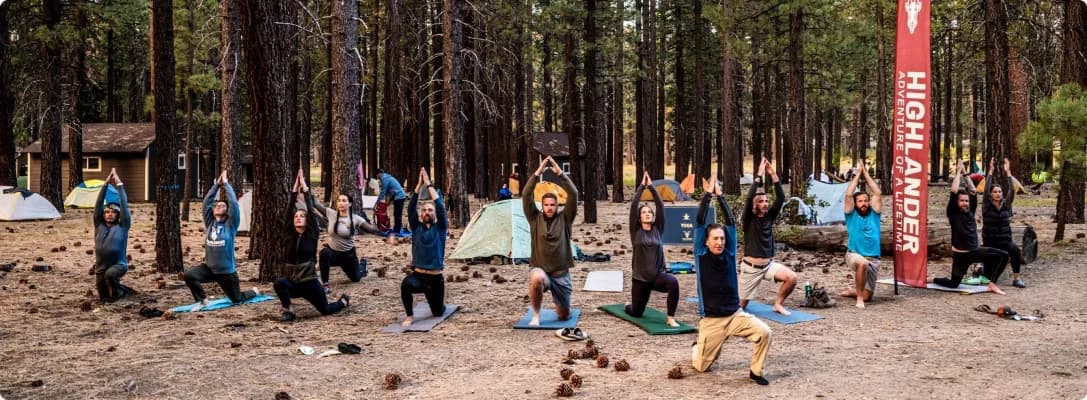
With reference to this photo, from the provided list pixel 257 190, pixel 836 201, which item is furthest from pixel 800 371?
pixel 836 201

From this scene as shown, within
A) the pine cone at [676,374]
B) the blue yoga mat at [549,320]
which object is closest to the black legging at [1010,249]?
the blue yoga mat at [549,320]

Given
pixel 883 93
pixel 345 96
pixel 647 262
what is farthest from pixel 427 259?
pixel 883 93

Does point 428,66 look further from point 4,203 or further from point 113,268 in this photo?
point 113,268

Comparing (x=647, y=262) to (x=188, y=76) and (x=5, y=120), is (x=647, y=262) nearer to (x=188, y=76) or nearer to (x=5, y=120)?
(x=188, y=76)

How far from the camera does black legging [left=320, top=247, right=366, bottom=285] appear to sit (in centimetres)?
1271

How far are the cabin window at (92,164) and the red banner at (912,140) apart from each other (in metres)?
35.7

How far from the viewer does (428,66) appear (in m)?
34.0

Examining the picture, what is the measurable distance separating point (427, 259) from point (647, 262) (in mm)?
2700

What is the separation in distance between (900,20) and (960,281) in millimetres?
4174

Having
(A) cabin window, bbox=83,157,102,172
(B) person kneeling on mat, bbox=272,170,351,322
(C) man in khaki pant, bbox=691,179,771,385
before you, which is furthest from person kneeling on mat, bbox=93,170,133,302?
(A) cabin window, bbox=83,157,102,172

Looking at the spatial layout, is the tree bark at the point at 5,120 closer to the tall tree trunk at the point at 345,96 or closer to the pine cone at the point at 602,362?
the tall tree trunk at the point at 345,96

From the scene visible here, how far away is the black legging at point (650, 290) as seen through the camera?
9805 mm

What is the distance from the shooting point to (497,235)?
15.9m

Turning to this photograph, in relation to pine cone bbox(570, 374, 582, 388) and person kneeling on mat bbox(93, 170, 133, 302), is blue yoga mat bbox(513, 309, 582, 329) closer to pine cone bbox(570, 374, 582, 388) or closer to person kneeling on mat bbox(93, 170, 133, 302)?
pine cone bbox(570, 374, 582, 388)
